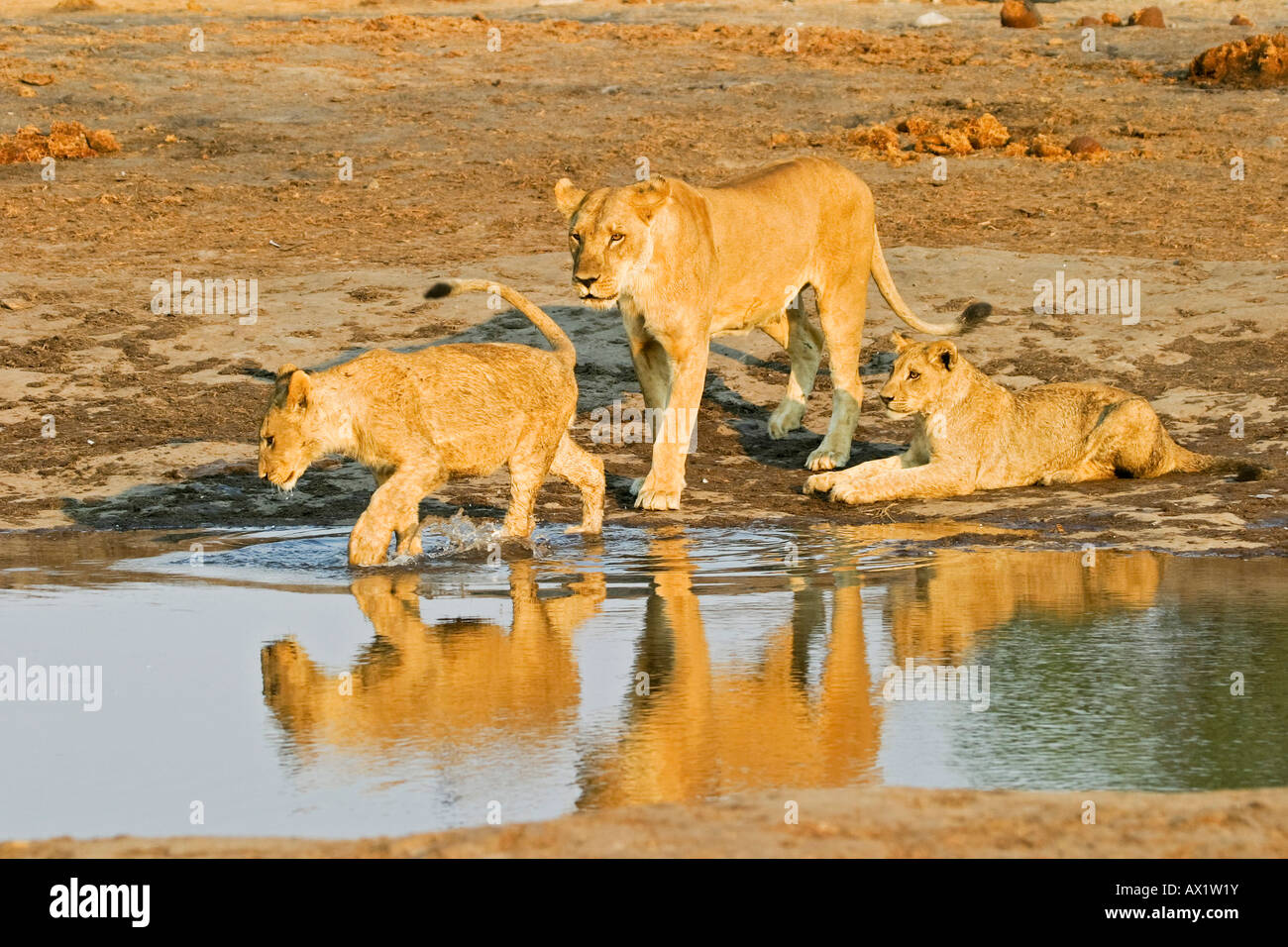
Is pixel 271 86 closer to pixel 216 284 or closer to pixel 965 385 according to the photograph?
pixel 216 284

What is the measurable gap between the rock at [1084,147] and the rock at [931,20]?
A: 292 inches

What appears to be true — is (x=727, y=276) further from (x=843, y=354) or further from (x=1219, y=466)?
(x=1219, y=466)

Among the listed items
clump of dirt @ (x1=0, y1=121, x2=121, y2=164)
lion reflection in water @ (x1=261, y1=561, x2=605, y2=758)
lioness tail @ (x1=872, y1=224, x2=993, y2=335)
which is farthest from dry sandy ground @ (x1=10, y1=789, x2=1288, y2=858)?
clump of dirt @ (x1=0, y1=121, x2=121, y2=164)

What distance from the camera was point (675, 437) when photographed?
9477 millimetres

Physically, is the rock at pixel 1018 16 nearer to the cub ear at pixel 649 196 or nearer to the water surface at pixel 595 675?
the cub ear at pixel 649 196

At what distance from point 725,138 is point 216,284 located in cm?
658

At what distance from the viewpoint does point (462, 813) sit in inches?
172

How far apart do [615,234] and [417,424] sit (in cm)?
177

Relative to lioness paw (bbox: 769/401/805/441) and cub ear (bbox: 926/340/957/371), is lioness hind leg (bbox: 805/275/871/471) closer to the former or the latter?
lioness paw (bbox: 769/401/805/441)

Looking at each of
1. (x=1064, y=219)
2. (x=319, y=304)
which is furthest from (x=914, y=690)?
(x=1064, y=219)
